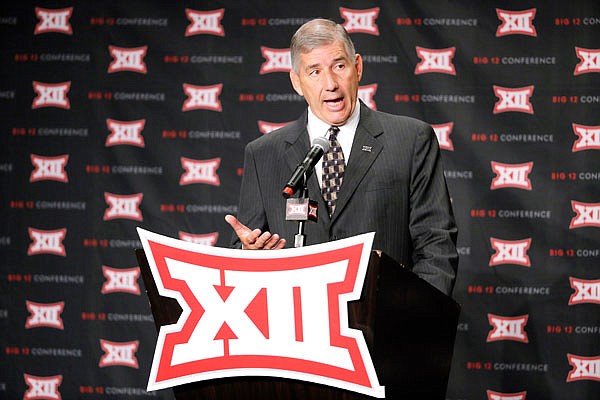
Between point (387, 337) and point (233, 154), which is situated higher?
point (233, 154)

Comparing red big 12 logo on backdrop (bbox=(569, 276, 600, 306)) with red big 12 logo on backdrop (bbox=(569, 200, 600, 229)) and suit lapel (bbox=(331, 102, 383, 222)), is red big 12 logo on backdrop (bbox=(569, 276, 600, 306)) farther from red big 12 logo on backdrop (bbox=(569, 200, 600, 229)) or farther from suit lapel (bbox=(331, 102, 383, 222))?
suit lapel (bbox=(331, 102, 383, 222))

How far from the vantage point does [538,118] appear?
3559 mm

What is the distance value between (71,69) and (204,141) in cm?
83

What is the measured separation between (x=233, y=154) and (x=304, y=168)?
2230mm

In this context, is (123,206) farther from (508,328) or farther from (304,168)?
(304,168)

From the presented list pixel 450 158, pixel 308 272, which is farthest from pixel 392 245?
pixel 450 158

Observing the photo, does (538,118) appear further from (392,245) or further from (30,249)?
(30,249)

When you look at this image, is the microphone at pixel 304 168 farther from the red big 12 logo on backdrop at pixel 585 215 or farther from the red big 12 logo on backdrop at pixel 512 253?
the red big 12 logo on backdrop at pixel 585 215

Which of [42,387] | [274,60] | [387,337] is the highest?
[274,60]

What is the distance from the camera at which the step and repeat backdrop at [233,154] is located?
353cm

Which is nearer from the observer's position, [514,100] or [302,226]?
[302,226]

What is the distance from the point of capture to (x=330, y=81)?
2045 mm

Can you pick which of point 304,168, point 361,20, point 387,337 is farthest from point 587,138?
point 387,337

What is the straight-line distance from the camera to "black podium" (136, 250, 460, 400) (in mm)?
1318
